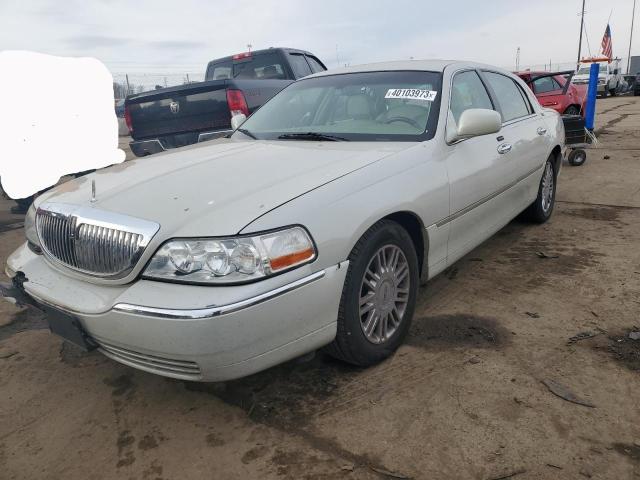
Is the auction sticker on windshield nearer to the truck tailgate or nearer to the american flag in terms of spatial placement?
the truck tailgate

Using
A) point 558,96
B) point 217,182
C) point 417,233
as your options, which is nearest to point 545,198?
point 417,233

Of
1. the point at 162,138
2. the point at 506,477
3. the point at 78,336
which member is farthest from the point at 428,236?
the point at 162,138

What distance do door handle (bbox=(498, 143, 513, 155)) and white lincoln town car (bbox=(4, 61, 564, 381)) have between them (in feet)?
0.18

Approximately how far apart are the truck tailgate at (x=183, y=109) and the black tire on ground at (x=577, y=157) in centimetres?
554

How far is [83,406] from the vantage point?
2.46 metres

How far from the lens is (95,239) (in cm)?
219

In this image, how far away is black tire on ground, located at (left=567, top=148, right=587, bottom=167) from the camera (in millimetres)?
7996

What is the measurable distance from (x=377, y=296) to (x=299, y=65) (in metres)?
5.93

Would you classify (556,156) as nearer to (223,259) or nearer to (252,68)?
(223,259)

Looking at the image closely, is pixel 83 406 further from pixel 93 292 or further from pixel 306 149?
pixel 306 149

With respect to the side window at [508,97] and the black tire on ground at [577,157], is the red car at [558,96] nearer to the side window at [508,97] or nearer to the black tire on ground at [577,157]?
the black tire on ground at [577,157]

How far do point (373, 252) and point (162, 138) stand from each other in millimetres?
4428

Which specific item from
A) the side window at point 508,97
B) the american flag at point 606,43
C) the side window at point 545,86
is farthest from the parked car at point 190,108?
the american flag at point 606,43

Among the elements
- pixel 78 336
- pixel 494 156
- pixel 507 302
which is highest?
pixel 494 156
